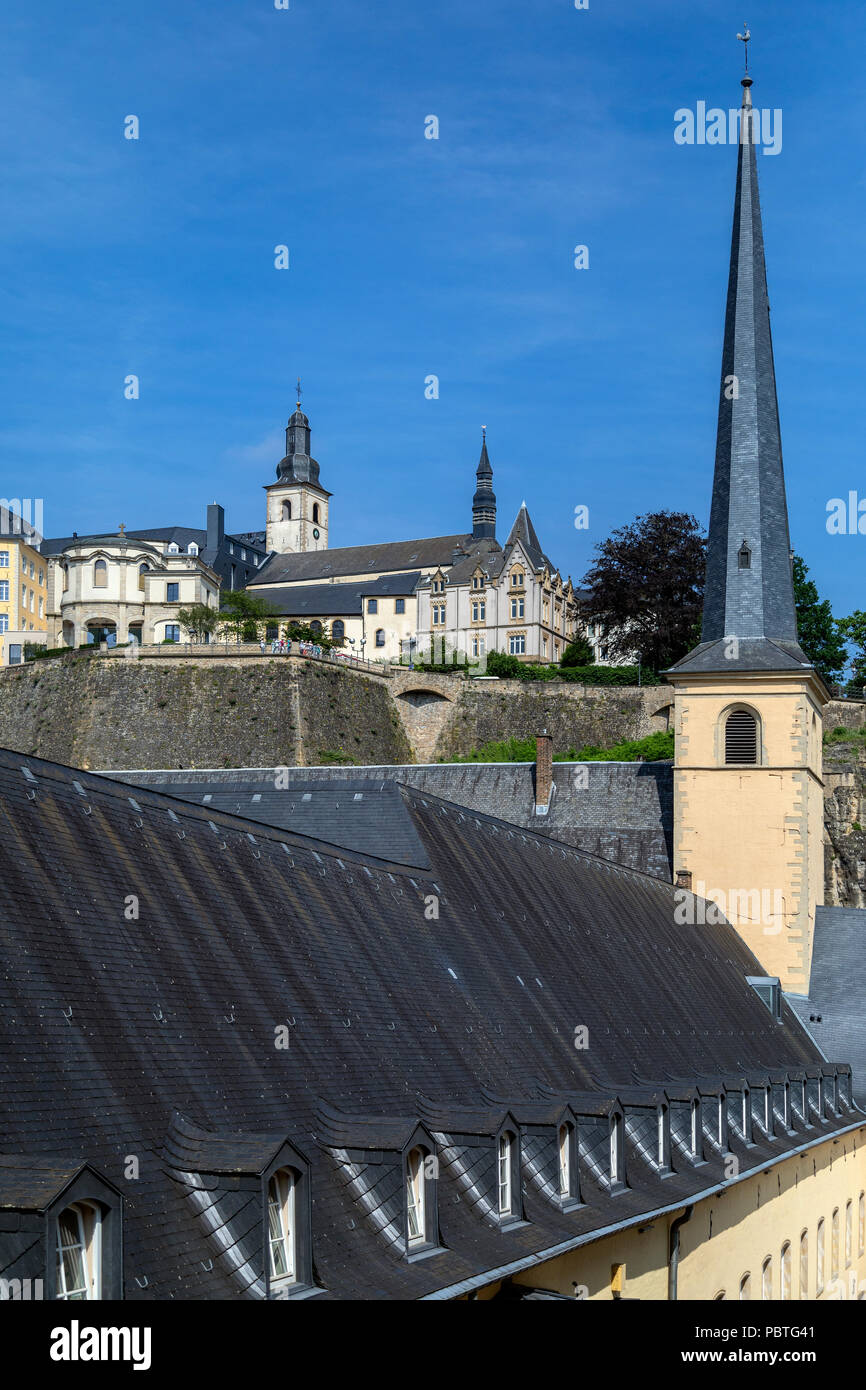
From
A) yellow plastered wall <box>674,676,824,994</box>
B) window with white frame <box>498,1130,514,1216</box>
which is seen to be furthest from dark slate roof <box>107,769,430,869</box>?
yellow plastered wall <box>674,676,824,994</box>

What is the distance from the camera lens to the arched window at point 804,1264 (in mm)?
28344

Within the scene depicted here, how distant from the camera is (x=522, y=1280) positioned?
14.9 metres

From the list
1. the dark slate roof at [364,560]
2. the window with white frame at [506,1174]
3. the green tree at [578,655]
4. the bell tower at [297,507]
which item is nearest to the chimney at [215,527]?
the dark slate roof at [364,560]

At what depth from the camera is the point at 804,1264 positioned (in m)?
28.7

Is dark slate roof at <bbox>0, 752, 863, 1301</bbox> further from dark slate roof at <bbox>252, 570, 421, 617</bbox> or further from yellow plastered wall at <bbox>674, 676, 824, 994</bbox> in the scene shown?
dark slate roof at <bbox>252, 570, 421, 617</bbox>

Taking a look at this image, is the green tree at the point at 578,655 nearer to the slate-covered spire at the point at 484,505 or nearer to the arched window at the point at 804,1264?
the slate-covered spire at the point at 484,505

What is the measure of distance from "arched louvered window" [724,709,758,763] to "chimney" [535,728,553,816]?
7.87 metres

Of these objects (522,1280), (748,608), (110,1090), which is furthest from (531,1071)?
(748,608)

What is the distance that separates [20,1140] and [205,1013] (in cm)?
333

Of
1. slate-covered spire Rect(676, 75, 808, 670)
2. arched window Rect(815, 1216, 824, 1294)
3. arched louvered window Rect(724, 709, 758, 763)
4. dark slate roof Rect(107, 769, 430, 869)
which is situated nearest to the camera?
dark slate roof Rect(107, 769, 430, 869)

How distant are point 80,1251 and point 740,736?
1351 inches

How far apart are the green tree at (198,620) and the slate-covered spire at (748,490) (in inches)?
2186

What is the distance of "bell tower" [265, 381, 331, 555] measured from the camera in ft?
506
